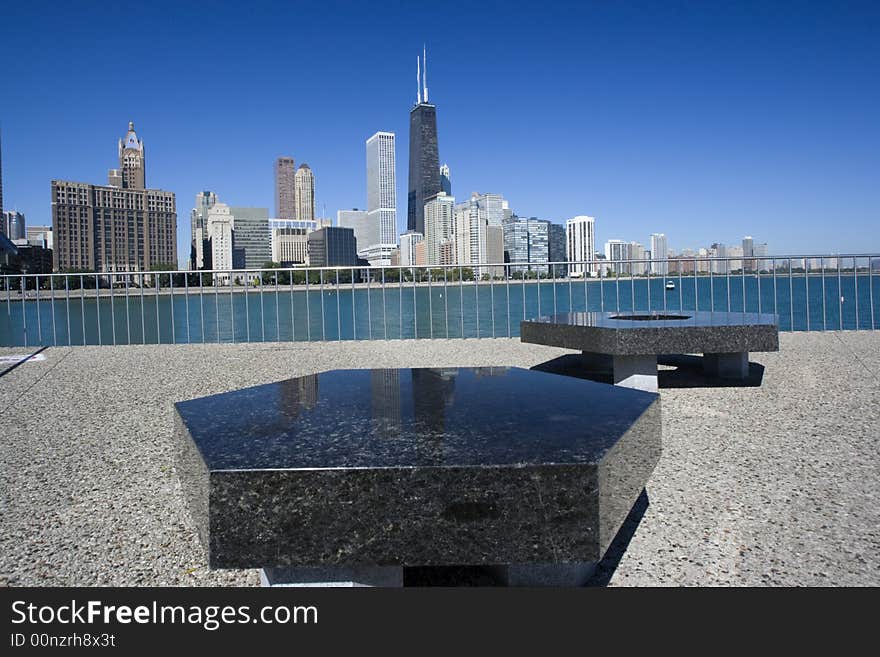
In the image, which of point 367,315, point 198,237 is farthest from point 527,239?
point 198,237

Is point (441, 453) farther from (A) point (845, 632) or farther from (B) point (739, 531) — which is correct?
(B) point (739, 531)

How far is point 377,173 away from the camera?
7864 inches

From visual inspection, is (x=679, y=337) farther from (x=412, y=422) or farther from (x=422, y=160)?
(x=422, y=160)

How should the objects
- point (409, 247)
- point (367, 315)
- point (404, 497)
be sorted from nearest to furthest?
1. point (404, 497)
2. point (367, 315)
3. point (409, 247)

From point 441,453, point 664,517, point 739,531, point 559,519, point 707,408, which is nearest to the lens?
point 559,519

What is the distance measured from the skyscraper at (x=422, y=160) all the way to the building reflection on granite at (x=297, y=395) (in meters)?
173

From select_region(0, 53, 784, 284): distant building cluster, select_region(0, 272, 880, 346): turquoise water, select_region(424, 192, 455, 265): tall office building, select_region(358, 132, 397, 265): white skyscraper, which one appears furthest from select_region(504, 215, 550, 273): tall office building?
select_region(358, 132, 397, 265): white skyscraper

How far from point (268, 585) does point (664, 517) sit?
2.00m

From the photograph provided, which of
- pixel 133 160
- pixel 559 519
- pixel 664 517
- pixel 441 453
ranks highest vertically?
pixel 133 160

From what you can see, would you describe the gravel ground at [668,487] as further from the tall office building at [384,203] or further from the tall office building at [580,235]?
the tall office building at [384,203]

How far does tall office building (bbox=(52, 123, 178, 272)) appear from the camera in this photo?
97188 millimetres

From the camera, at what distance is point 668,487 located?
11.9 ft

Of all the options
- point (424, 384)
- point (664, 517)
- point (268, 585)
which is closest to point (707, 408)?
point (664, 517)

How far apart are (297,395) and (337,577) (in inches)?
52.7
